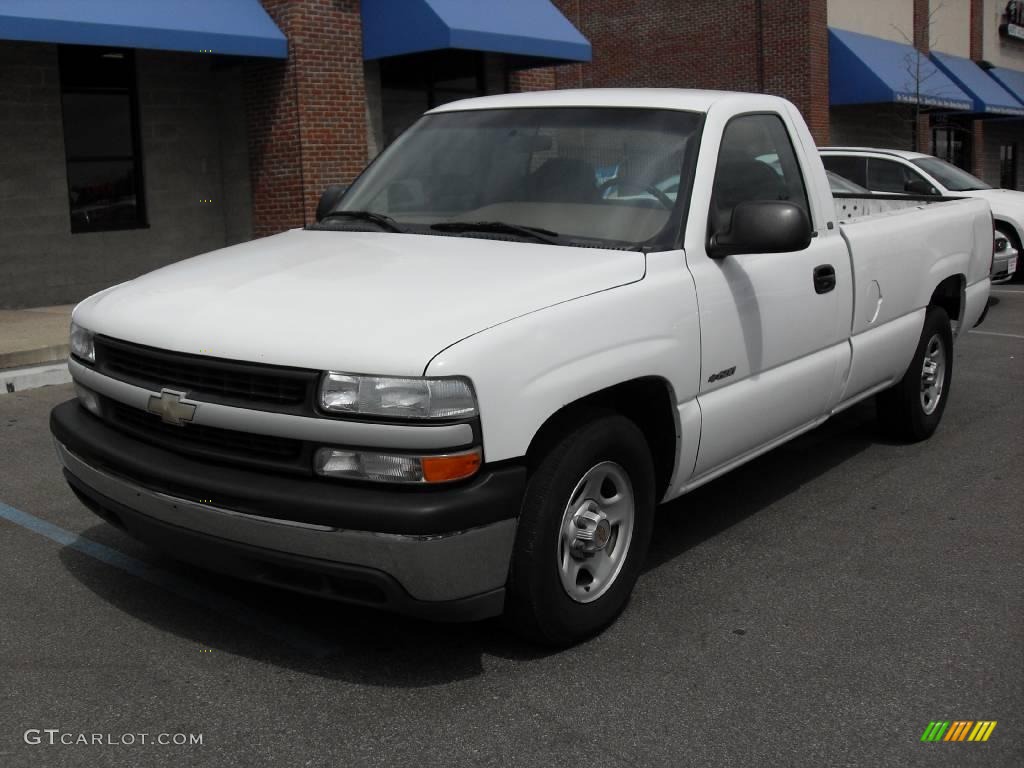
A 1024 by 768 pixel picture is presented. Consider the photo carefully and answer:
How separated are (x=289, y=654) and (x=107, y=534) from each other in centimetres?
166

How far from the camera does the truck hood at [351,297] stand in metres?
3.57

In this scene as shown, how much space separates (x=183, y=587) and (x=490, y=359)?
182 centimetres

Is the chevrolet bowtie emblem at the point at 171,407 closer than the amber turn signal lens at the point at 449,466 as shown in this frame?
No

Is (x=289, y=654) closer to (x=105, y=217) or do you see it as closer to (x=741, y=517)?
(x=741, y=517)

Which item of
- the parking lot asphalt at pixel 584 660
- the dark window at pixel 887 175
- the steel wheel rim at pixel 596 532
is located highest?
the dark window at pixel 887 175

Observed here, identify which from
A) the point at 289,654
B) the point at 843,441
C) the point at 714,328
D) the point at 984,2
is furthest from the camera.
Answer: the point at 984,2

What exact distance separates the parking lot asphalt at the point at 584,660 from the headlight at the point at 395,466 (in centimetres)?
74

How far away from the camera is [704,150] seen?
4812 millimetres

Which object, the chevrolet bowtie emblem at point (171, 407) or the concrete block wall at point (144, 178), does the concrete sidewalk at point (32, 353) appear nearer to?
the concrete block wall at point (144, 178)

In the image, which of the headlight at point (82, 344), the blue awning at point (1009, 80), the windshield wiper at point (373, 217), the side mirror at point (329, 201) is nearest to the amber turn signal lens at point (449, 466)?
the headlight at point (82, 344)

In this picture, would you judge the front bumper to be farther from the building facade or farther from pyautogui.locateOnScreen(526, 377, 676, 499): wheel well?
the building facade

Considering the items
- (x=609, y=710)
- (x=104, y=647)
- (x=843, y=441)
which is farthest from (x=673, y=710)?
(x=843, y=441)

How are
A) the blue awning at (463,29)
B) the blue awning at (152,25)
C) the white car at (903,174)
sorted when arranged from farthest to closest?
the white car at (903,174) → the blue awning at (463,29) → the blue awning at (152,25)

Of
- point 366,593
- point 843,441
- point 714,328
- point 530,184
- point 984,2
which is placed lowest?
point 843,441
